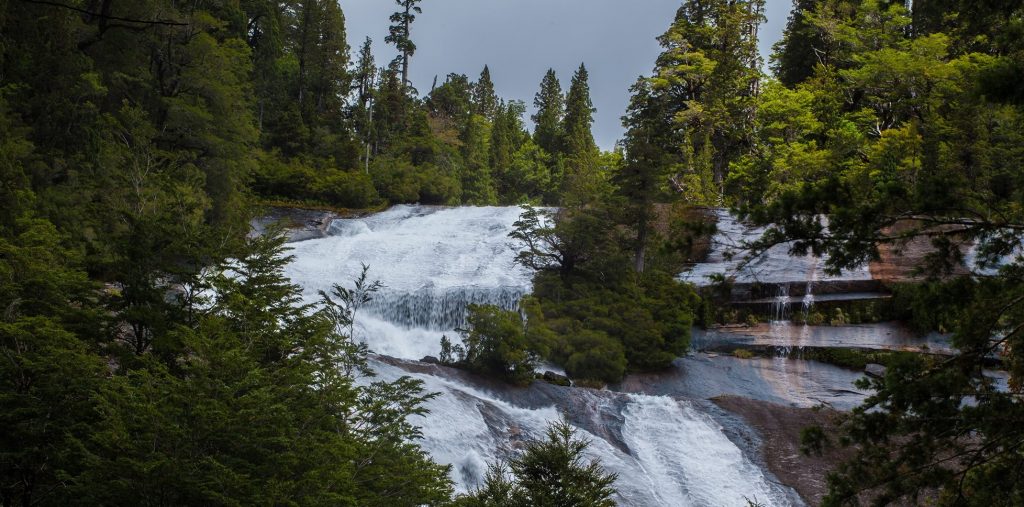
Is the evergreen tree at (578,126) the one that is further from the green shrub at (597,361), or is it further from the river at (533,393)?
the green shrub at (597,361)

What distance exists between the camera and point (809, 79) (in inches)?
1276

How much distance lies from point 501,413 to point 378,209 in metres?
21.8

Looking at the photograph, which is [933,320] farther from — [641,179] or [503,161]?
[503,161]

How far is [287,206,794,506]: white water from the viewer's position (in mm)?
12906

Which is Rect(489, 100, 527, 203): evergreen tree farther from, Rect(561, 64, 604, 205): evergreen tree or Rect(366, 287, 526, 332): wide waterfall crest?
Rect(366, 287, 526, 332): wide waterfall crest

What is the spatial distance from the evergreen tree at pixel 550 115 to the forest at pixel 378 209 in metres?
17.8

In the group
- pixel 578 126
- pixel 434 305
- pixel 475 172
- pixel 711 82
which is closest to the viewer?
pixel 434 305

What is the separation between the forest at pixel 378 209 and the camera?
18.2ft

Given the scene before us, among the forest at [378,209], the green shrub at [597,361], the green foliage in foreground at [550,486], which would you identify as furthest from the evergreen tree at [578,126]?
the green foliage in foreground at [550,486]

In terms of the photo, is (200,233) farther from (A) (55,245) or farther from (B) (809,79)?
(B) (809,79)

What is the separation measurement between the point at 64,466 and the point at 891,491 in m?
7.36

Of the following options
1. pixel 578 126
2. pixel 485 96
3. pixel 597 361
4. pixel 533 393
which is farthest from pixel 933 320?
pixel 485 96

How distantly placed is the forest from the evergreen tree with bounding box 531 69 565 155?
1778 centimetres

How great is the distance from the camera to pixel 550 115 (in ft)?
209
